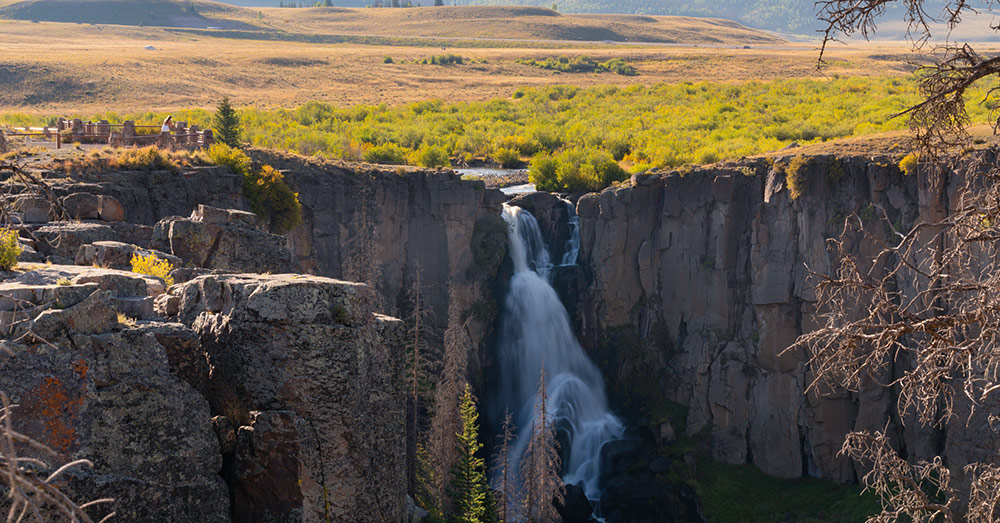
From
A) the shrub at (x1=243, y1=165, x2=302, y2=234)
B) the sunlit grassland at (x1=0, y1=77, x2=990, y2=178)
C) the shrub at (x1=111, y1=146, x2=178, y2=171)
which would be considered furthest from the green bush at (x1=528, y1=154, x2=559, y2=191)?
the shrub at (x1=111, y1=146, x2=178, y2=171)

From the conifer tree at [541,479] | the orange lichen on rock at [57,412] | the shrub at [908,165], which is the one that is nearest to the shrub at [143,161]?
the conifer tree at [541,479]

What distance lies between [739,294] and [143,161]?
79.9ft

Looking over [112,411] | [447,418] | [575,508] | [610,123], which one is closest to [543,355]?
[575,508]

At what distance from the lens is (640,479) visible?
40656mm

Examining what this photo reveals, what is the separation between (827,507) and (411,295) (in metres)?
18.6

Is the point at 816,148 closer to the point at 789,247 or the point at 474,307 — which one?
the point at 789,247

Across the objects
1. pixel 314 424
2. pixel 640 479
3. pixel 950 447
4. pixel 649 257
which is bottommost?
pixel 640 479

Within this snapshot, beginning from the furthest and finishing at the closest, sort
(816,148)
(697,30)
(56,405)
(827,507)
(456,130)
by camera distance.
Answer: (697,30)
(456,130)
(816,148)
(827,507)
(56,405)

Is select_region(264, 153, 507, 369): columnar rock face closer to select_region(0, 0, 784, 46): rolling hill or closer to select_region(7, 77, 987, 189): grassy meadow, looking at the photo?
select_region(7, 77, 987, 189): grassy meadow

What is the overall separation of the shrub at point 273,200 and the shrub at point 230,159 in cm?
42

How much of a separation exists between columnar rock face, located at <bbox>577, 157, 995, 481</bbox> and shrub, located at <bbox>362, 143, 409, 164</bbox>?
44.7 feet

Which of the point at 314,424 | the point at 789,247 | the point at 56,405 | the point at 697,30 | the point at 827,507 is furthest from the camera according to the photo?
the point at 697,30

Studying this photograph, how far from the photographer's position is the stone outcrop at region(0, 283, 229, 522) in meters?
12.7

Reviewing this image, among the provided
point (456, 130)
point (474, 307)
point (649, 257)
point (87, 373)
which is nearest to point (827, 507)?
point (649, 257)
